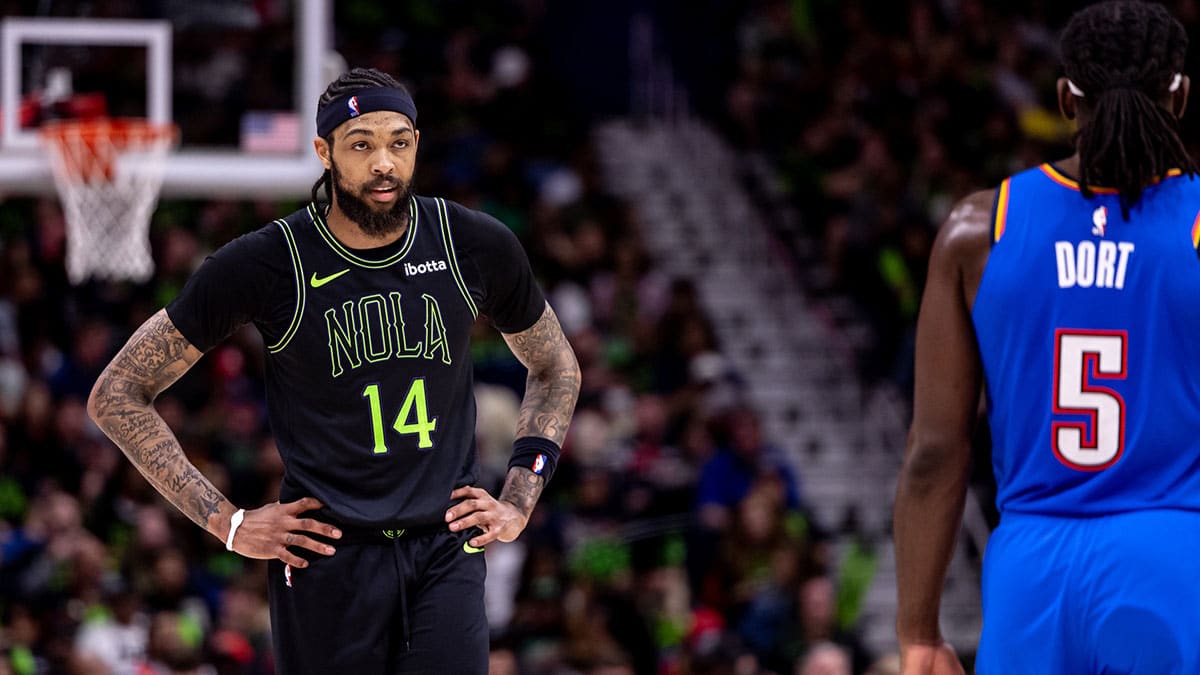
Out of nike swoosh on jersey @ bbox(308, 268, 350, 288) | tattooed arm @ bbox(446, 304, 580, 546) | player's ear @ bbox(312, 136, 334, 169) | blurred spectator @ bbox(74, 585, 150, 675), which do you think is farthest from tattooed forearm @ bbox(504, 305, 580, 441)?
blurred spectator @ bbox(74, 585, 150, 675)

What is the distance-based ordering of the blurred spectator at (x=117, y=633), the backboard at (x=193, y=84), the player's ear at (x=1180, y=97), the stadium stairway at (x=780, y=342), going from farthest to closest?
1. the stadium stairway at (x=780, y=342)
2. the blurred spectator at (x=117, y=633)
3. the backboard at (x=193, y=84)
4. the player's ear at (x=1180, y=97)

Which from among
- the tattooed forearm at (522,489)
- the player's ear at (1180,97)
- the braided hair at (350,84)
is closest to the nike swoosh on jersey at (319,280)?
the braided hair at (350,84)

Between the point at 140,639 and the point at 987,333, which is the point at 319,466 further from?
the point at 140,639

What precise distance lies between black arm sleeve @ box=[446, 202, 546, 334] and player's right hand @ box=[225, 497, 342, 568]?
80 cm

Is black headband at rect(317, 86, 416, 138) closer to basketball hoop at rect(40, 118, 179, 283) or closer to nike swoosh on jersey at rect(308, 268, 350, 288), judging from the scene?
nike swoosh on jersey at rect(308, 268, 350, 288)

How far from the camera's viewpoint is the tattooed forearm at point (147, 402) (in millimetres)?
4742

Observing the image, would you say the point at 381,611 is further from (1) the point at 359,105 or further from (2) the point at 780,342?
(2) the point at 780,342

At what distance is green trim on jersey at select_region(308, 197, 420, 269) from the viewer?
476 cm

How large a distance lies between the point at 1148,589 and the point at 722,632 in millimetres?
8634

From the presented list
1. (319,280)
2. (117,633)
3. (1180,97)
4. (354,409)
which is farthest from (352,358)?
(117,633)

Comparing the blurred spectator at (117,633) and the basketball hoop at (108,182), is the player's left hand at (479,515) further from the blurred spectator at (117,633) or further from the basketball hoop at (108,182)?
the blurred spectator at (117,633)

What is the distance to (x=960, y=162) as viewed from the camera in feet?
54.6

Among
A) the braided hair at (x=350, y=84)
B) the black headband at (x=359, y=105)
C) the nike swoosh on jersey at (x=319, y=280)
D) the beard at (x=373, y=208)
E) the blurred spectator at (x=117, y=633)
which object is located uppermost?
the braided hair at (x=350, y=84)

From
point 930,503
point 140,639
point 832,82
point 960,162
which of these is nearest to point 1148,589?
point 930,503
